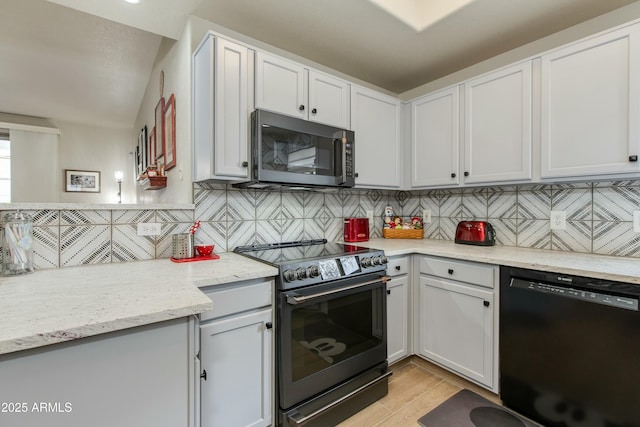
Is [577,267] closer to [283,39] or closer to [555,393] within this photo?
[555,393]

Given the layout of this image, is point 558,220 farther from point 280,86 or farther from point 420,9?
point 280,86

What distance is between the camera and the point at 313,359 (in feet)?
4.94

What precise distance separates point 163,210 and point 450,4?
2140mm

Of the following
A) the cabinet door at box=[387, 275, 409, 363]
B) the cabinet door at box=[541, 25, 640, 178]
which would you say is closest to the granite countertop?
the cabinet door at box=[387, 275, 409, 363]

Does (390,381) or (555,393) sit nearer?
(555,393)

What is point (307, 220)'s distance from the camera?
92.0 inches

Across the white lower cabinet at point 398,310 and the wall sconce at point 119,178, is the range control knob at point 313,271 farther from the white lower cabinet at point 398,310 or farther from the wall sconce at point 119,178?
the wall sconce at point 119,178

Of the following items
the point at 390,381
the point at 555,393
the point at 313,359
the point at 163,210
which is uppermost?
the point at 163,210

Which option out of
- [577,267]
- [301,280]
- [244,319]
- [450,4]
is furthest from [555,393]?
[450,4]

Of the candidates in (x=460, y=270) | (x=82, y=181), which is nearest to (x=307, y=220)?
(x=460, y=270)

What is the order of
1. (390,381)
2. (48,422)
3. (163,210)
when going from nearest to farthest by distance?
(48,422), (163,210), (390,381)

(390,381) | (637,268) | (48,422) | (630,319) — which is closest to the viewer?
(48,422)

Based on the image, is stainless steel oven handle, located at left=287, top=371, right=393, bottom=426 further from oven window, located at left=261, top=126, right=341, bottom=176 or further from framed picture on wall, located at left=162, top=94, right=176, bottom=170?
framed picture on wall, located at left=162, top=94, right=176, bottom=170

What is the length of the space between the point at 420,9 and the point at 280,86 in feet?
3.53
